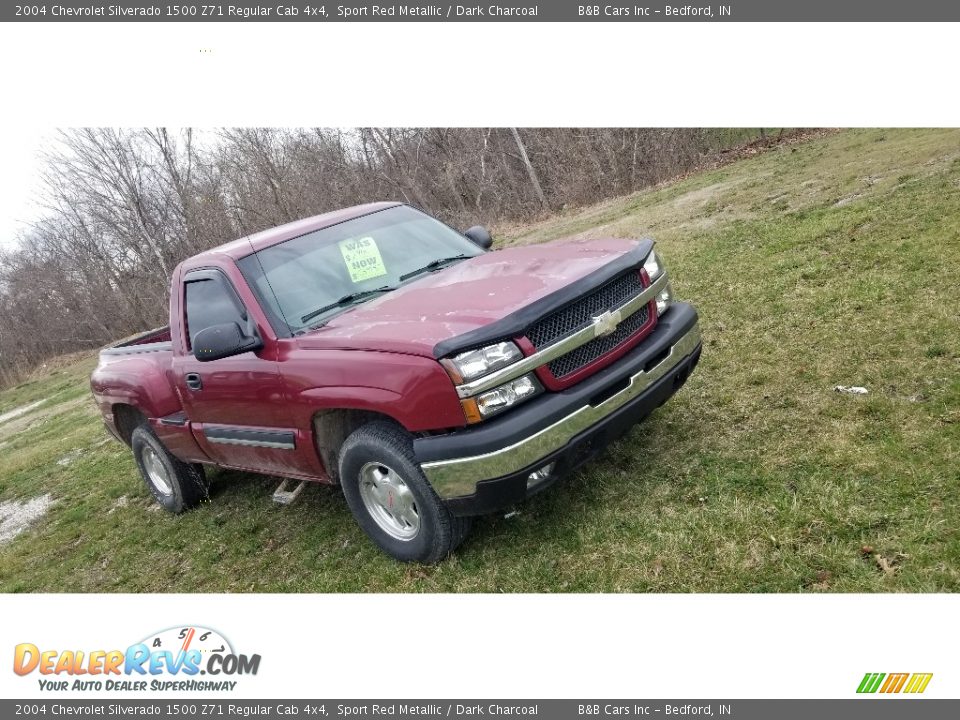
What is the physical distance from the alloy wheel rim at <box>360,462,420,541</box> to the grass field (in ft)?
0.74

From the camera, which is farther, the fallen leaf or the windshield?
the windshield

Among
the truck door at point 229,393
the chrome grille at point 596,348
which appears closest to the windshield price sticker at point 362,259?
the truck door at point 229,393

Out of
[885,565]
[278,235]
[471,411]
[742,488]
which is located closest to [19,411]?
[278,235]

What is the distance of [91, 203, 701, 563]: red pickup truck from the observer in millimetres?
3002

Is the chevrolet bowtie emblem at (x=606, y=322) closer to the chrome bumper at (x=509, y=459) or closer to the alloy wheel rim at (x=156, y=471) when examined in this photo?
the chrome bumper at (x=509, y=459)

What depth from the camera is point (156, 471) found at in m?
5.70

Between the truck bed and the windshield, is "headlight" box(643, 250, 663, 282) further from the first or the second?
the truck bed

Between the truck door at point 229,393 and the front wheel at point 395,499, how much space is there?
1.90 feet

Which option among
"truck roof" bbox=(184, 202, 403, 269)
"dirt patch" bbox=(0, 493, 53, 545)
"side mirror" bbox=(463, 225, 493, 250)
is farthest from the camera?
"dirt patch" bbox=(0, 493, 53, 545)

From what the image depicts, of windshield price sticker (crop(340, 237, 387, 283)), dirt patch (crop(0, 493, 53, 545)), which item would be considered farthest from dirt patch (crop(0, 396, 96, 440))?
windshield price sticker (crop(340, 237, 387, 283))

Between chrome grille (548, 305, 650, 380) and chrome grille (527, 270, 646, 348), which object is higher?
chrome grille (527, 270, 646, 348)

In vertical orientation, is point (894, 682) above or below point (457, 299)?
below

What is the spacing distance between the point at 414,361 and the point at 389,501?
0.93m

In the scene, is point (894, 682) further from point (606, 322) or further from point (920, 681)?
point (606, 322)
